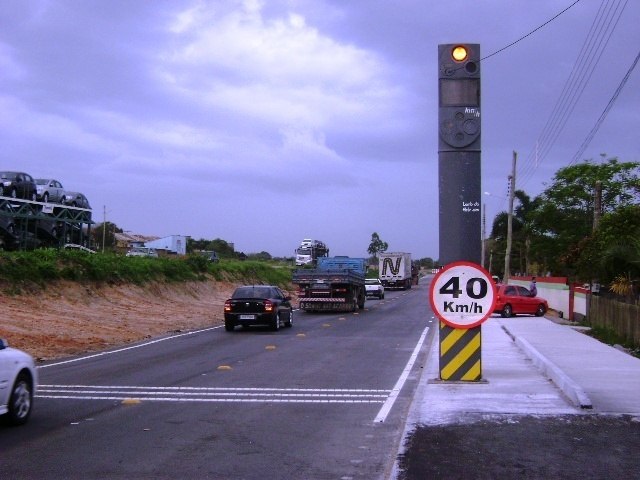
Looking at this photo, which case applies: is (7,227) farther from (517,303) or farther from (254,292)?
(517,303)

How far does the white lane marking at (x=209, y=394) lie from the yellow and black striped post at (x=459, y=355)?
107 centimetres

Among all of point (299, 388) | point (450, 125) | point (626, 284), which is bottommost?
point (299, 388)

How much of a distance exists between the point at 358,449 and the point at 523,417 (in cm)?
240

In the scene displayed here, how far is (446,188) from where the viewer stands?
12227 millimetres

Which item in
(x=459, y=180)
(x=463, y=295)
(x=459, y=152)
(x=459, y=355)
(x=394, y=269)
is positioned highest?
(x=459, y=152)

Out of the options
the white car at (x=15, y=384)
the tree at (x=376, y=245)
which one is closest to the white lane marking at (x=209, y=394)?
the white car at (x=15, y=384)

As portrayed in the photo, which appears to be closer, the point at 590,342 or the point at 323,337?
the point at 590,342

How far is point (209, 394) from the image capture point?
1243 centimetres

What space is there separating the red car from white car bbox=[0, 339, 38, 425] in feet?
89.5

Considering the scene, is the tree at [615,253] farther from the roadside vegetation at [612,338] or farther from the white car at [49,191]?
the white car at [49,191]

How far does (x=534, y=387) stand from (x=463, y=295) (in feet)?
5.79

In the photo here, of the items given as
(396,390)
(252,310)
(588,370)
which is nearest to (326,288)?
(252,310)

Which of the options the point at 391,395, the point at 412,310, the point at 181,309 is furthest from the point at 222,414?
the point at 412,310

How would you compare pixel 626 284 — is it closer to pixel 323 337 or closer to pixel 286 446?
pixel 323 337
